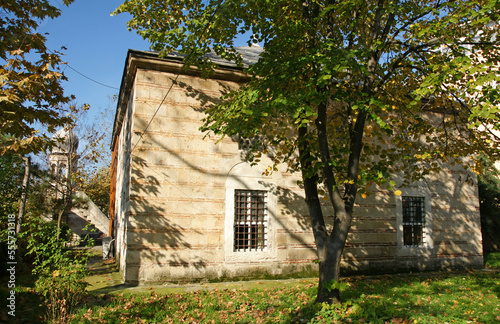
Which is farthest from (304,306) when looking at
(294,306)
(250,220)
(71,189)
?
(71,189)

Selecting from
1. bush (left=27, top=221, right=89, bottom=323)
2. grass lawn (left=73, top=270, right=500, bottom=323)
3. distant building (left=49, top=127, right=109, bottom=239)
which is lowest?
grass lawn (left=73, top=270, right=500, bottom=323)

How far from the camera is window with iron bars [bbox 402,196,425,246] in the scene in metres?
12.0

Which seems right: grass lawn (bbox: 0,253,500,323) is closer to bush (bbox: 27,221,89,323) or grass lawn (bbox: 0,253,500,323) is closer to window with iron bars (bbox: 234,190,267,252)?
bush (bbox: 27,221,89,323)

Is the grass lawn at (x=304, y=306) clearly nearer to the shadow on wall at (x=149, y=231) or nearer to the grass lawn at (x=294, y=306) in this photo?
the grass lawn at (x=294, y=306)

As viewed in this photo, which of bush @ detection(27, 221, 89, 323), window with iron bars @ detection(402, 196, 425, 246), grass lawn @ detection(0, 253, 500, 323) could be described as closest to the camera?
bush @ detection(27, 221, 89, 323)

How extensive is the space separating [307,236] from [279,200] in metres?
1.40

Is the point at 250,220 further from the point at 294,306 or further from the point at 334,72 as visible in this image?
the point at 334,72

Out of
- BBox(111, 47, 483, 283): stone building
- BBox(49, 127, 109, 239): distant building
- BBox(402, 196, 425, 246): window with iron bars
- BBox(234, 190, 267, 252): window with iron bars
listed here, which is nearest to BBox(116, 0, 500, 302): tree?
BBox(111, 47, 483, 283): stone building

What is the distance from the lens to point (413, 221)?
12.2 m

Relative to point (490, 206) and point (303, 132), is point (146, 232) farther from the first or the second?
point (490, 206)

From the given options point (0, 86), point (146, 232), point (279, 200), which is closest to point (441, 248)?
point (279, 200)

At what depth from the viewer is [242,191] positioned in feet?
33.7

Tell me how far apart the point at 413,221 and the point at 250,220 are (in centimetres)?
604

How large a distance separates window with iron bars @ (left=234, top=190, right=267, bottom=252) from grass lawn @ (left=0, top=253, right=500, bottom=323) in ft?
4.41
